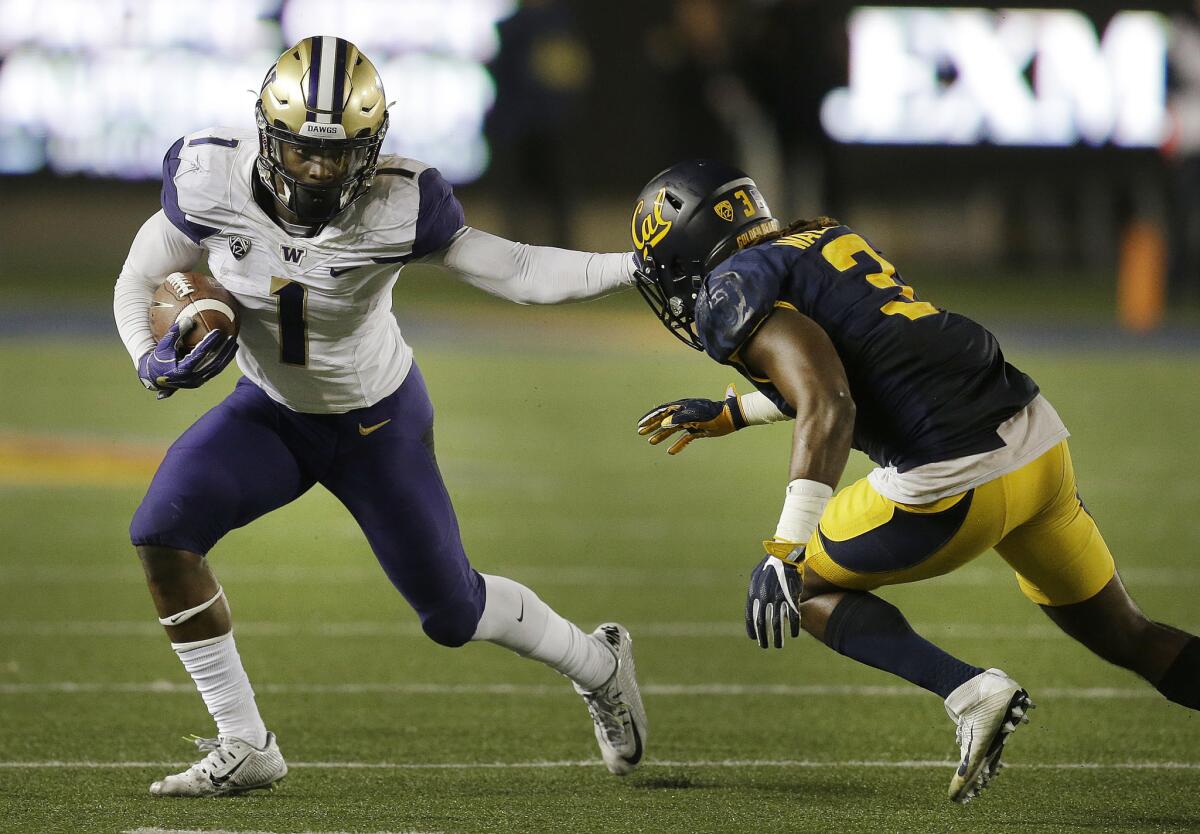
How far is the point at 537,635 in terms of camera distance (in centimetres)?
401

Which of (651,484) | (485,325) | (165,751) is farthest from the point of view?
(485,325)

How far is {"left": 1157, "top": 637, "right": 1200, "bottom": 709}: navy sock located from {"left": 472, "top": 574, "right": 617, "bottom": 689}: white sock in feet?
4.08

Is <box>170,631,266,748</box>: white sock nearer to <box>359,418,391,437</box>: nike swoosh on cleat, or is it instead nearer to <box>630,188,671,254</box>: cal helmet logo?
<box>359,418,391,437</box>: nike swoosh on cleat

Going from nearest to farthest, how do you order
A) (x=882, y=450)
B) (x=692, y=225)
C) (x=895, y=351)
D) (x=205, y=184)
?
(x=895, y=351) < (x=882, y=450) < (x=692, y=225) < (x=205, y=184)

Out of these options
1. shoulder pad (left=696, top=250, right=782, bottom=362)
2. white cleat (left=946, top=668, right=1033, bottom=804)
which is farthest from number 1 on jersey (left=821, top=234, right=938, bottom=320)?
white cleat (left=946, top=668, right=1033, bottom=804)

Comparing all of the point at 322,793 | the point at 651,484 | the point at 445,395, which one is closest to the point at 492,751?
the point at 322,793

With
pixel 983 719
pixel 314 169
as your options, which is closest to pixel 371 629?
pixel 314 169

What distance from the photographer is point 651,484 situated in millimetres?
8211

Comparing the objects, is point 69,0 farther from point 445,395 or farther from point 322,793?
point 322,793

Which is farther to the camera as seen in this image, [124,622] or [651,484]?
[651,484]

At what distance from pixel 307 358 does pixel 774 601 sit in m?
1.29

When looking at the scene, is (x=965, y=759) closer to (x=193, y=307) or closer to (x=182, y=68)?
(x=193, y=307)

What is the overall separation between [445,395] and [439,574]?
682 cm

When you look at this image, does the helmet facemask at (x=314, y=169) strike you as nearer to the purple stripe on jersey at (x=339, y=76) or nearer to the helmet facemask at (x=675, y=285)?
the purple stripe on jersey at (x=339, y=76)
